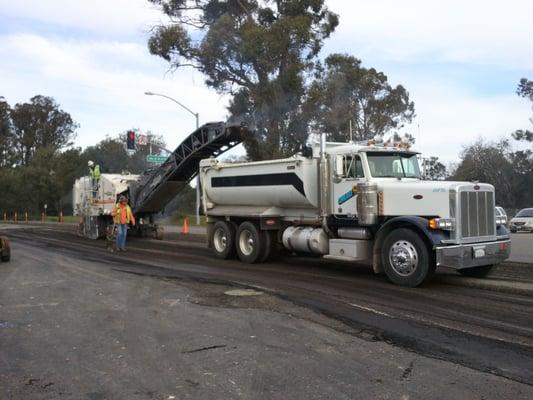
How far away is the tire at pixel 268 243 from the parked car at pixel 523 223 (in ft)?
69.4

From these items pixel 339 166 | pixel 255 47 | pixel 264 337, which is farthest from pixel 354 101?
pixel 264 337

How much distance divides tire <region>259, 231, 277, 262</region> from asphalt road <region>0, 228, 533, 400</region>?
7.51ft

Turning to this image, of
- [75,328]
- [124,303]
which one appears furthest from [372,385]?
[124,303]

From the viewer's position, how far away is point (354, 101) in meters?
37.2

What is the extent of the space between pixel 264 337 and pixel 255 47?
26.1 meters

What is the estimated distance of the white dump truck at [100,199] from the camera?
21.4 m

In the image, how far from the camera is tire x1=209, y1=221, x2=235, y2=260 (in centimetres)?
1424

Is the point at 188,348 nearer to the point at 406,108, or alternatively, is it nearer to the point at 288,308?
the point at 288,308

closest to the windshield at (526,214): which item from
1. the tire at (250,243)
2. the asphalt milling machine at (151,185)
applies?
the asphalt milling machine at (151,185)

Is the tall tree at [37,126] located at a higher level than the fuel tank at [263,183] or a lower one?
higher

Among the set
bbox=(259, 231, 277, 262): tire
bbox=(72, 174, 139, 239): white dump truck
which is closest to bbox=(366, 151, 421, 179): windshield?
bbox=(259, 231, 277, 262): tire

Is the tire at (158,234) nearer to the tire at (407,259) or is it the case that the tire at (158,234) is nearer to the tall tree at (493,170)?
the tire at (407,259)

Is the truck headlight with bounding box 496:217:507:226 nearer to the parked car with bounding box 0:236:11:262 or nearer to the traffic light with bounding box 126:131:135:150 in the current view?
the parked car with bounding box 0:236:11:262

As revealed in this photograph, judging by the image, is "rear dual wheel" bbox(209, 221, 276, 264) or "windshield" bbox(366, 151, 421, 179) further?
"rear dual wheel" bbox(209, 221, 276, 264)
